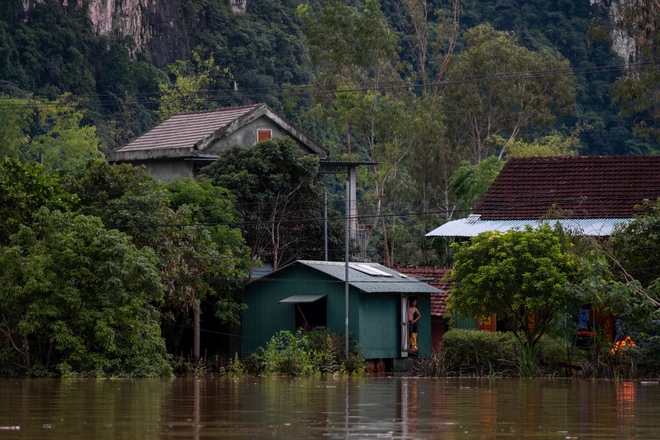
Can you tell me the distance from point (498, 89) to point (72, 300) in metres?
46.2

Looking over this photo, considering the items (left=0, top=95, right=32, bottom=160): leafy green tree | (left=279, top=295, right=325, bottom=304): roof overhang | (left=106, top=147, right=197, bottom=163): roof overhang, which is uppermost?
(left=0, top=95, right=32, bottom=160): leafy green tree

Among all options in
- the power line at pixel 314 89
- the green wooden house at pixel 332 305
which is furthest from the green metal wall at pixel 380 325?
the power line at pixel 314 89

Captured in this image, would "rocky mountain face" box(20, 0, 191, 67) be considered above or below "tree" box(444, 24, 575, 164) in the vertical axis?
above

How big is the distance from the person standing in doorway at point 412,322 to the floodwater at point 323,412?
16877 mm

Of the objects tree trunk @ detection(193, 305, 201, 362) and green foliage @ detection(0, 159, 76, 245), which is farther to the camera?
tree trunk @ detection(193, 305, 201, 362)

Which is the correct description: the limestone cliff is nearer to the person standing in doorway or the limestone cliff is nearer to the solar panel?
the solar panel

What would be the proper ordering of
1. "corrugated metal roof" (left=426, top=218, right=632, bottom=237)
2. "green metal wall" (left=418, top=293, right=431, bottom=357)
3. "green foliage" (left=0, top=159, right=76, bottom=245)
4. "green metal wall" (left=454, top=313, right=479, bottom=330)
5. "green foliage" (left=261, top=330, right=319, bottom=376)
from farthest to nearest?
"green metal wall" (left=418, top=293, right=431, bottom=357), "green metal wall" (left=454, top=313, right=479, bottom=330), "corrugated metal roof" (left=426, top=218, right=632, bottom=237), "green foliage" (left=261, top=330, right=319, bottom=376), "green foliage" (left=0, top=159, right=76, bottom=245)

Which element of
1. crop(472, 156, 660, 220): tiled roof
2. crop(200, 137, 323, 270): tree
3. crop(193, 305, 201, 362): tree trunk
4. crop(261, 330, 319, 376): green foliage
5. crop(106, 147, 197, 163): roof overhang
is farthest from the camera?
crop(106, 147, 197, 163): roof overhang

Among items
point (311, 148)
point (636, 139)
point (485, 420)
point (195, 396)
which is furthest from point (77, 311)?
point (636, 139)

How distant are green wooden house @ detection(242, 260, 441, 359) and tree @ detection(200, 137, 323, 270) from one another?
391 cm

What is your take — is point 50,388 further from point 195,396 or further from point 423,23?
point 423,23

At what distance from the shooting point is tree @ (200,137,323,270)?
43.4m

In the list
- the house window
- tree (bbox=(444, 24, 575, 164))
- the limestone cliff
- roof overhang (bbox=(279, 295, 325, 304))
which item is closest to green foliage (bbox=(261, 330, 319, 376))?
roof overhang (bbox=(279, 295, 325, 304))

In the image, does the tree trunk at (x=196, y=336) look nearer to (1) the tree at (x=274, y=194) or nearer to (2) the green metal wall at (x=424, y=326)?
(1) the tree at (x=274, y=194)
